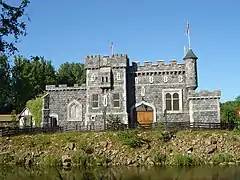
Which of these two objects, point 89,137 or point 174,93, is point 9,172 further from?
point 174,93

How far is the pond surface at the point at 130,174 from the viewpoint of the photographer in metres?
18.9

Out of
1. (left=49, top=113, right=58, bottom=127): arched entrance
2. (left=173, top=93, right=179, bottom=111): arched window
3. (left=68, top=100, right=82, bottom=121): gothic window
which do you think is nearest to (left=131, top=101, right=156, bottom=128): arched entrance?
(left=173, top=93, right=179, bottom=111): arched window

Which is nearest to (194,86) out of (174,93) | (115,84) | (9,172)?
(174,93)

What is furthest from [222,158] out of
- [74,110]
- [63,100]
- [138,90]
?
[63,100]

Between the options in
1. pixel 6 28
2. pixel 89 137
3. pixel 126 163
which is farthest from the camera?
pixel 89 137

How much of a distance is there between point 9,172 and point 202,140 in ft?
46.7

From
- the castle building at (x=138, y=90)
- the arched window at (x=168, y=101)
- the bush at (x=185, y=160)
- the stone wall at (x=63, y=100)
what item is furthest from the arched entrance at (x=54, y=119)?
the bush at (x=185, y=160)

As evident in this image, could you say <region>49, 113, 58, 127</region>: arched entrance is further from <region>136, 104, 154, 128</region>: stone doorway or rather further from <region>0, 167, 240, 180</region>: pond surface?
<region>0, 167, 240, 180</region>: pond surface

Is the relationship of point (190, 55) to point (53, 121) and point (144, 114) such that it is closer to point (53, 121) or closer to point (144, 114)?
point (144, 114)

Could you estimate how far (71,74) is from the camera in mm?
69438

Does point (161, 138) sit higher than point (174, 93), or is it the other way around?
point (174, 93)

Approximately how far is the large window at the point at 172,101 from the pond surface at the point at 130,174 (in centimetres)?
1230

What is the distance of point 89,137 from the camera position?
27.6 metres

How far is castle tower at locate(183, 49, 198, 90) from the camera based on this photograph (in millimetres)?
33500
